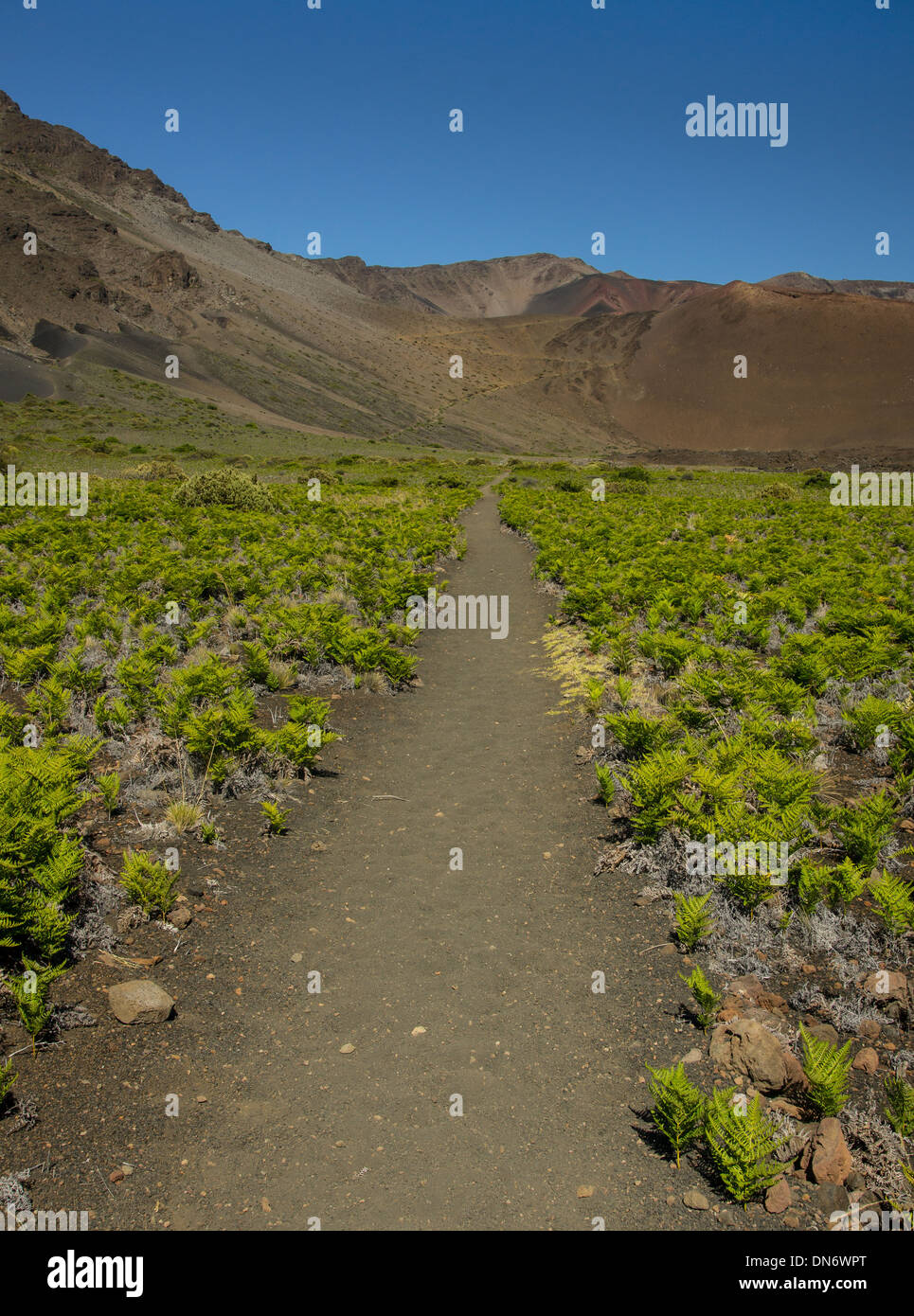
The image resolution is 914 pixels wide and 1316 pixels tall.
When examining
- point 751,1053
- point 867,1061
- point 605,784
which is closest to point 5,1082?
point 751,1053

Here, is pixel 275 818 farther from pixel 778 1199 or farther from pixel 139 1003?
pixel 778 1199

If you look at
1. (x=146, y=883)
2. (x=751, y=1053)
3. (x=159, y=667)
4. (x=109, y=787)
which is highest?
(x=159, y=667)

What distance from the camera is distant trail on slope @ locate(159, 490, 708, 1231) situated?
3307 mm

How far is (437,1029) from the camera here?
433cm

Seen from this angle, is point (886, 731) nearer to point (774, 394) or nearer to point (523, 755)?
point (523, 755)

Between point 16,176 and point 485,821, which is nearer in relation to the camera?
point 485,821

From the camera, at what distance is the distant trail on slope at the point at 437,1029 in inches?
130

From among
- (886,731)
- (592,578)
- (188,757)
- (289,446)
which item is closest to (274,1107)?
(188,757)

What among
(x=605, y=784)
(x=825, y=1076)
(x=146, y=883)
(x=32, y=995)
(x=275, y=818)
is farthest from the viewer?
(x=605, y=784)

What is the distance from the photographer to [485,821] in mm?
6902

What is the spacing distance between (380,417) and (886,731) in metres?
108

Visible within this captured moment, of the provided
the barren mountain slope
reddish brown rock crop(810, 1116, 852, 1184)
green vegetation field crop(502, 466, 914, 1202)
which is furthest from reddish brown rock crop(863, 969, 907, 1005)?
the barren mountain slope

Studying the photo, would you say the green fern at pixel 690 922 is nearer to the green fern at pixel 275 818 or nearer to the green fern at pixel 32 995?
the green fern at pixel 275 818

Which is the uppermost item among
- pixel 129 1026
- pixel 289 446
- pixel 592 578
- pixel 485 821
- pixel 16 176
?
pixel 16 176
